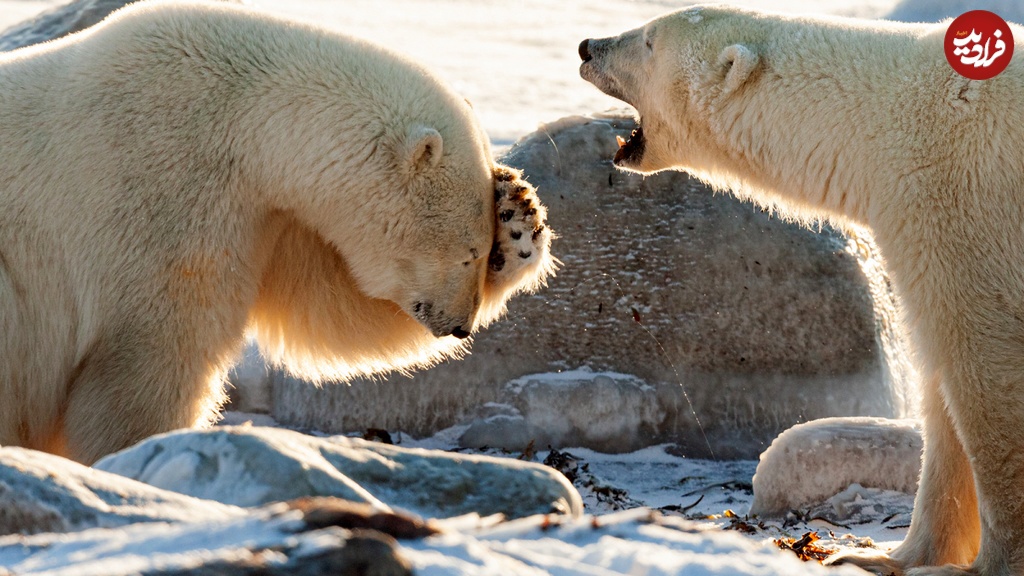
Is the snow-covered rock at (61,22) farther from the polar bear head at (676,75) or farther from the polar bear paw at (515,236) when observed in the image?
the polar bear paw at (515,236)

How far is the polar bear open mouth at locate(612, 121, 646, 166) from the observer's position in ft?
14.5

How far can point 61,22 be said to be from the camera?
24.2 ft

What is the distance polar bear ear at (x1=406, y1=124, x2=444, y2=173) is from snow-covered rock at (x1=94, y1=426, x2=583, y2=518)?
4.16ft

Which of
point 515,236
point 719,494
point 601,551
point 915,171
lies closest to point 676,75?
point 515,236

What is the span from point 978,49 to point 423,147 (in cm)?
173

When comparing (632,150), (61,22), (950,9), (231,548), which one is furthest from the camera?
(950,9)

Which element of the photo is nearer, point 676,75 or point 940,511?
point 940,511

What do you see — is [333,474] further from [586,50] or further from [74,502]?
[586,50]

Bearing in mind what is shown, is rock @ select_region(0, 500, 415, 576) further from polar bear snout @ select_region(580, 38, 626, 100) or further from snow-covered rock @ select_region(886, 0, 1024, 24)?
snow-covered rock @ select_region(886, 0, 1024, 24)

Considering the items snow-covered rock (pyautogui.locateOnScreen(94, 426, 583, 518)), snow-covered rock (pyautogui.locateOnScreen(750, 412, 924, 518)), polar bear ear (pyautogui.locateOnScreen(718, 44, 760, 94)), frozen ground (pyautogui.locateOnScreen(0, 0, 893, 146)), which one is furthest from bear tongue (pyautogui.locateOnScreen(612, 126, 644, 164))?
frozen ground (pyautogui.locateOnScreen(0, 0, 893, 146))

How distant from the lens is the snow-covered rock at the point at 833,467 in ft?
15.0

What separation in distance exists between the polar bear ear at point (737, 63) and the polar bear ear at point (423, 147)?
106cm

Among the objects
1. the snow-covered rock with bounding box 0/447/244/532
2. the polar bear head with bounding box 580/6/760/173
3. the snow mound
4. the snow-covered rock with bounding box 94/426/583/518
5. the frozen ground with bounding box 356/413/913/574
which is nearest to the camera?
the snow mound

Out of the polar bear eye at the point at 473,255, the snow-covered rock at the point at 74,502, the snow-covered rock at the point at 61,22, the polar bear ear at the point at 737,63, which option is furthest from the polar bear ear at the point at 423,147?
the snow-covered rock at the point at 61,22
